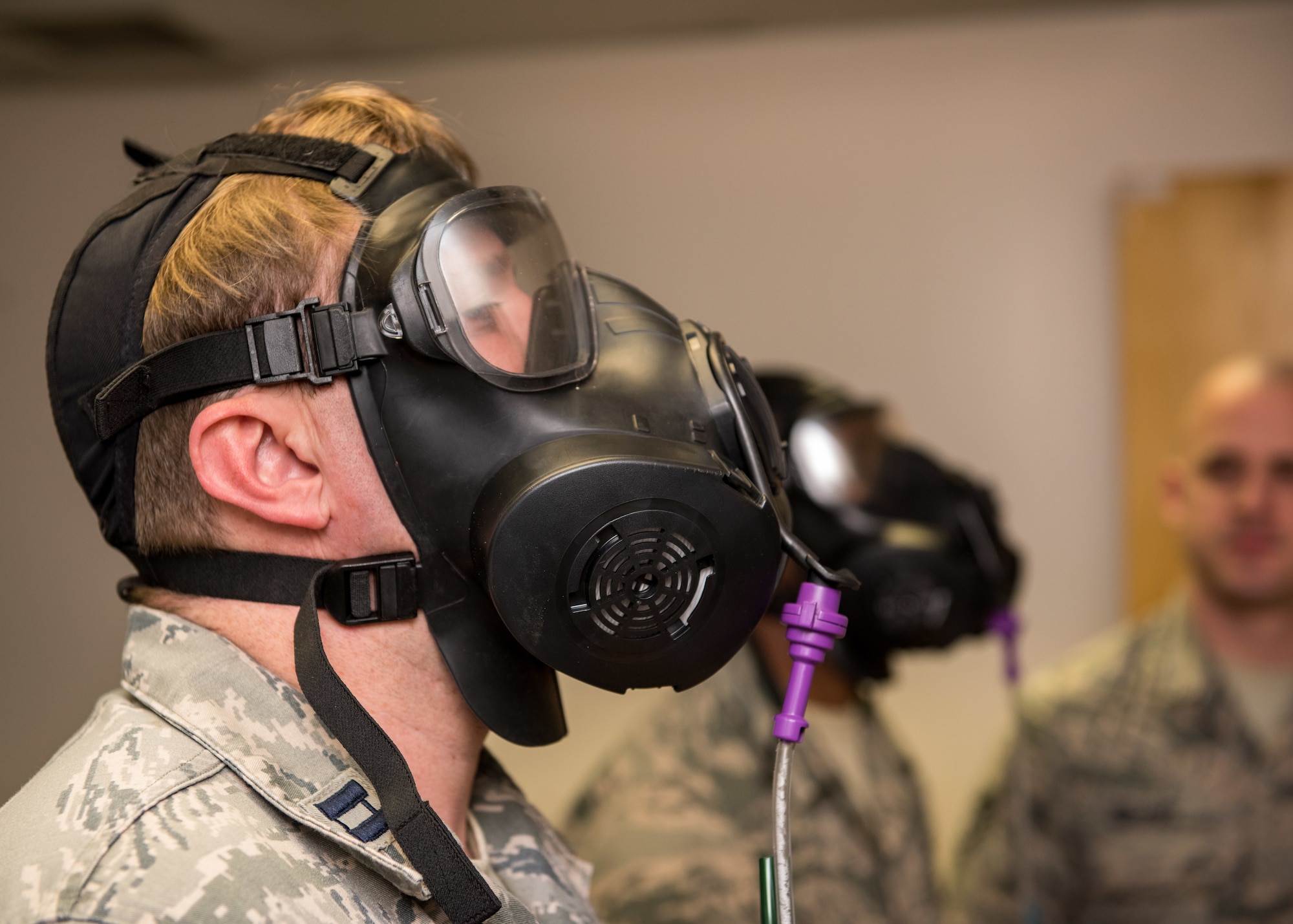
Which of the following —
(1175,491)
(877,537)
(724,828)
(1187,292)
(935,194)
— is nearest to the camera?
(724,828)

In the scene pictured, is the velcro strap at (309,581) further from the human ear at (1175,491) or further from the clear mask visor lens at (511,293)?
the human ear at (1175,491)

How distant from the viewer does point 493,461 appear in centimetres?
87

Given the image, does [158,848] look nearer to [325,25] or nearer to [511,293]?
[511,293]

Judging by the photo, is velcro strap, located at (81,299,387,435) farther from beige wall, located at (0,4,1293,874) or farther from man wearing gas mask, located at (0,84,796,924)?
beige wall, located at (0,4,1293,874)

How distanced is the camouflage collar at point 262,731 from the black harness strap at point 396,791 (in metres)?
0.02

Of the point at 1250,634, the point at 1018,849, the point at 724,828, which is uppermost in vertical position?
the point at 1250,634

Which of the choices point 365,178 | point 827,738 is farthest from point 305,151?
point 827,738

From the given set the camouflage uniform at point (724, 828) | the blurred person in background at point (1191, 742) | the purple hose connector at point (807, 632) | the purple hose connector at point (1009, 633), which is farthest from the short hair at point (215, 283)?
the blurred person in background at point (1191, 742)

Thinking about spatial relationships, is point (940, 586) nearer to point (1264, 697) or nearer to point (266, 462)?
point (1264, 697)

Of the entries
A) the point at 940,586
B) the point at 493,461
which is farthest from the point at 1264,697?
the point at 493,461

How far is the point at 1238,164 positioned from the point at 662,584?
2.70 m

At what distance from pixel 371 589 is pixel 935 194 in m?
2.48

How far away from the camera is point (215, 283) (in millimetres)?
890

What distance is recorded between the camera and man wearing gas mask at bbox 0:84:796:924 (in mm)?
831
